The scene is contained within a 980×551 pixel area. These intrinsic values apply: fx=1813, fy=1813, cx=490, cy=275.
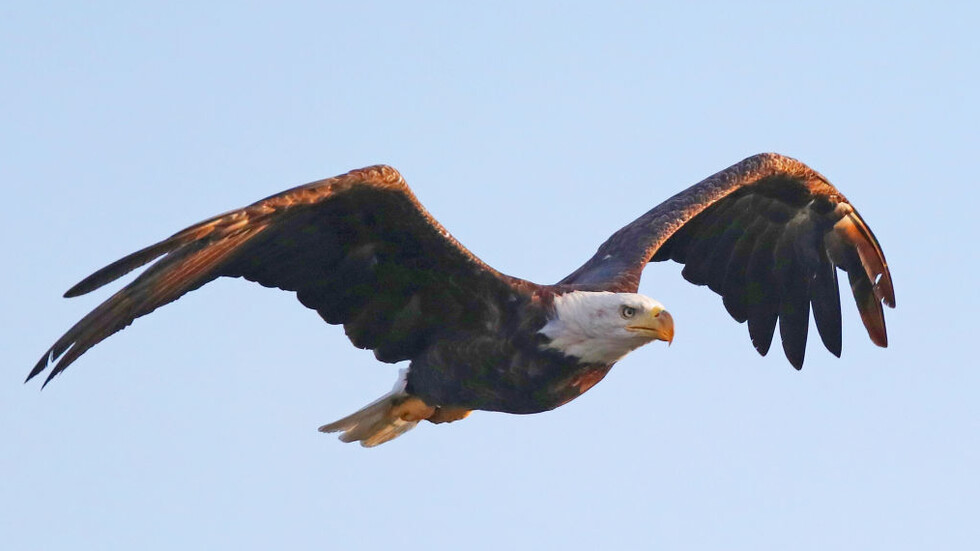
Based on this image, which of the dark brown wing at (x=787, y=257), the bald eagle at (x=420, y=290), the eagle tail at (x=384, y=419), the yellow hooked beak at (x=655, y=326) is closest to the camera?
the bald eagle at (x=420, y=290)

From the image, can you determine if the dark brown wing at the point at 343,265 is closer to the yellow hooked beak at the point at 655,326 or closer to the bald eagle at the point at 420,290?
the bald eagle at the point at 420,290

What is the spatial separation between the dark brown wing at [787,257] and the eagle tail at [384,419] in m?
2.33

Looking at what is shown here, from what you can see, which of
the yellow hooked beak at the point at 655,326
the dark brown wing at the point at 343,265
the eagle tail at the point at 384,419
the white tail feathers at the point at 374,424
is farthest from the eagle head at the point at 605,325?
the white tail feathers at the point at 374,424

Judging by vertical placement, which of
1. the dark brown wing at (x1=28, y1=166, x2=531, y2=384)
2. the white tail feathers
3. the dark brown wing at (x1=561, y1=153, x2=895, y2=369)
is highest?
the dark brown wing at (x1=561, y1=153, x2=895, y2=369)

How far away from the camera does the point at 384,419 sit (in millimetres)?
11195

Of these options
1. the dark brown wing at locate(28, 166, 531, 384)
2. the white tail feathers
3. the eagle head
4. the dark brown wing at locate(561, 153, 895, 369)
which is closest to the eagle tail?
the white tail feathers

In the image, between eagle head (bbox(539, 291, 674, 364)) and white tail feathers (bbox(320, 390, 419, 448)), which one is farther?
white tail feathers (bbox(320, 390, 419, 448))

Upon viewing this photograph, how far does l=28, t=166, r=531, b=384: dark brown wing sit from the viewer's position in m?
8.47

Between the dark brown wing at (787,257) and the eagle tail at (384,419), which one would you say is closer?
the eagle tail at (384,419)

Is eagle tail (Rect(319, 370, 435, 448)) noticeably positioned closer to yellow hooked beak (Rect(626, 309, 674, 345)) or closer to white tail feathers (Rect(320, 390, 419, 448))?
white tail feathers (Rect(320, 390, 419, 448))

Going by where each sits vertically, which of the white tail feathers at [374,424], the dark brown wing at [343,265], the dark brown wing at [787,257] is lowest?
the white tail feathers at [374,424]

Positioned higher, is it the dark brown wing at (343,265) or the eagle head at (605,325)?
the dark brown wing at (343,265)

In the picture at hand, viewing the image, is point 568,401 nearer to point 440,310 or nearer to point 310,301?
point 440,310

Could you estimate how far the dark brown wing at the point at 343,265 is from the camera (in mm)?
8469
